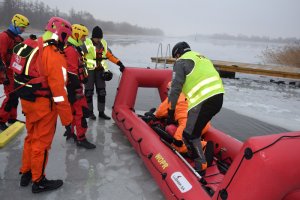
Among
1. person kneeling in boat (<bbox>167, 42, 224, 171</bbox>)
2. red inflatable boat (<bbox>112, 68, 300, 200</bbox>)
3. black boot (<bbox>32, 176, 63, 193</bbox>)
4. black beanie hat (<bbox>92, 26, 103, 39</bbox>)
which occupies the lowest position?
black boot (<bbox>32, 176, 63, 193</bbox>)

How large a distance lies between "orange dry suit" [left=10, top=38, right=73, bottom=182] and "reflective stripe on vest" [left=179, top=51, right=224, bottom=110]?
1.05 metres

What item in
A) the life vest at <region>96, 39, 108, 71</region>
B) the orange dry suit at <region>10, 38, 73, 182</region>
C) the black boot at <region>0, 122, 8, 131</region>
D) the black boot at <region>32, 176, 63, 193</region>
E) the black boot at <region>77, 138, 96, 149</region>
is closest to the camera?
the orange dry suit at <region>10, 38, 73, 182</region>

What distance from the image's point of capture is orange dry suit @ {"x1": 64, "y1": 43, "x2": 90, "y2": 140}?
3.07m

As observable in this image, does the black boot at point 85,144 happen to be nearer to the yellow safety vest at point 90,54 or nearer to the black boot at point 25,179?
the black boot at point 25,179

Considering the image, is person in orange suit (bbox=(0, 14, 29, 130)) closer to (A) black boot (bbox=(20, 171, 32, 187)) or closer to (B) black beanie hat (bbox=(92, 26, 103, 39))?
(B) black beanie hat (bbox=(92, 26, 103, 39))

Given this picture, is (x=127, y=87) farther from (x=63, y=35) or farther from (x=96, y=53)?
(x=63, y=35)

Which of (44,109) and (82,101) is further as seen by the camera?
(82,101)

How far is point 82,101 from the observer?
3.31m

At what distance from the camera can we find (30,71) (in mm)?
2217

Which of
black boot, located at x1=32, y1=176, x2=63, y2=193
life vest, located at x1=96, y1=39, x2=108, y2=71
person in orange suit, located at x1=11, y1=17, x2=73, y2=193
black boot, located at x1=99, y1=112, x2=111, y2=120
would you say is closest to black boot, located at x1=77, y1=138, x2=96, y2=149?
black boot, located at x1=32, y1=176, x2=63, y2=193

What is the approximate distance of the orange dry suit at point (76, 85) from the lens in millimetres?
3070

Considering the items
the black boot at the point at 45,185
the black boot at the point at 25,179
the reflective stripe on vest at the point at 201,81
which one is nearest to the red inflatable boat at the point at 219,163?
the reflective stripe on vest at the point at 201,81

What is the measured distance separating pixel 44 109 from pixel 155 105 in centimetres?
345

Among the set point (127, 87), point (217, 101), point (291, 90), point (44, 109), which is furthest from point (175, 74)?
point (291, 90)
